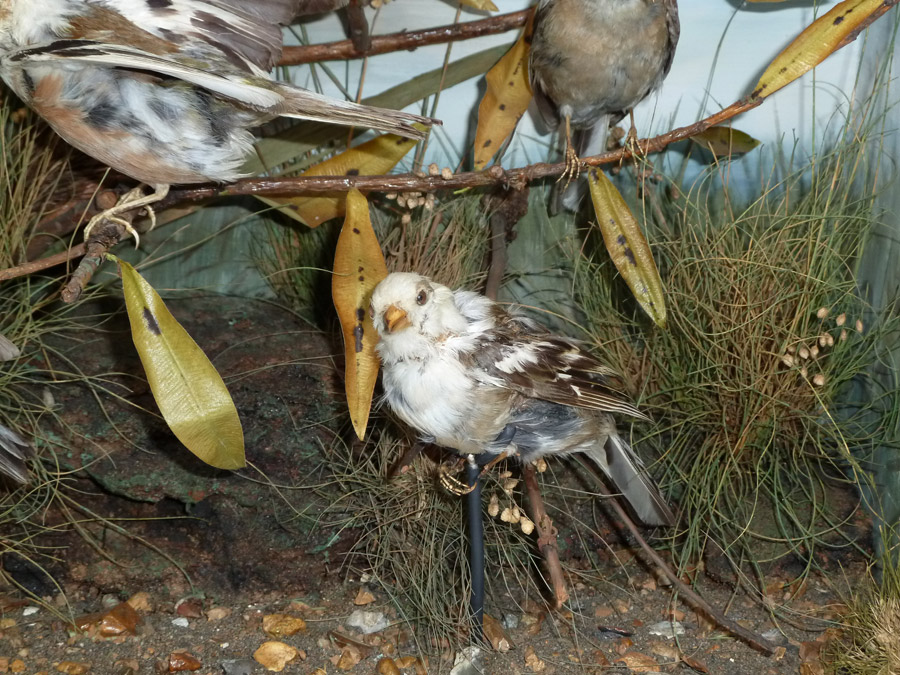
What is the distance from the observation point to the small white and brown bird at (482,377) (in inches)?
53.6

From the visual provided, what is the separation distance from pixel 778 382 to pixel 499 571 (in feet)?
2.30

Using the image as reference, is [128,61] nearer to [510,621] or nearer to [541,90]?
[541,90]

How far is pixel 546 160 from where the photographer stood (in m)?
2.17

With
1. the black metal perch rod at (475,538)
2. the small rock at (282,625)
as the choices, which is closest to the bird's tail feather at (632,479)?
the black metal perch rod at (475,538)

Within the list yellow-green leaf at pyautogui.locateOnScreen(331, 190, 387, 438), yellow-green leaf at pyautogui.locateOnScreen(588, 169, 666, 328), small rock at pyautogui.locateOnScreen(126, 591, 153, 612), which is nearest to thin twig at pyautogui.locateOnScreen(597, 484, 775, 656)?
yellow-green leaf at pyautogui.locateOnScreen(588, 169, 666, 328)

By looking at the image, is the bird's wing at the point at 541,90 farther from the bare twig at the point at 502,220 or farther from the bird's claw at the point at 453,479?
the bird's claw at the point at 453,479

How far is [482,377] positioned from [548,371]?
0.47 feet

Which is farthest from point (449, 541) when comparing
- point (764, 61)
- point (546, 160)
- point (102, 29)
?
point (764, 61)

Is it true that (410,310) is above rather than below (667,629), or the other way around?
above

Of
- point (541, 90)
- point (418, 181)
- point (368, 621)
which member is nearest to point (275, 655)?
point (368, 621)

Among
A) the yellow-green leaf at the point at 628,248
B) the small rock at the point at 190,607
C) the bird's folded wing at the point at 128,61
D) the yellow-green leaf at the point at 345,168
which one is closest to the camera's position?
the bird's folded wing at the point at 128,61

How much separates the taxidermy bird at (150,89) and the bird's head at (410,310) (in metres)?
0.28

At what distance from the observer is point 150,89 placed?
1.45m

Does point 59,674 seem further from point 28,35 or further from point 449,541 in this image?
point 28,35
